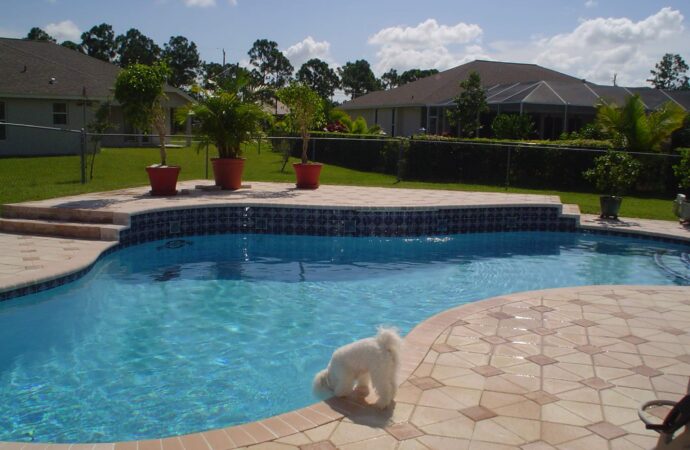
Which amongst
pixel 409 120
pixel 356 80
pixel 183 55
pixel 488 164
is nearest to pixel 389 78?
pixel 356 80

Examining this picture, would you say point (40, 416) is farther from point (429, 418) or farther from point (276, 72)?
point (276, 72)

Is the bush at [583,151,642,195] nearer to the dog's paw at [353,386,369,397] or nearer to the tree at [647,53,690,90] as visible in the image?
the dog's paw at [353,386,369,397]

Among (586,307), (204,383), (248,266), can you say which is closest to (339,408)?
(204,383)

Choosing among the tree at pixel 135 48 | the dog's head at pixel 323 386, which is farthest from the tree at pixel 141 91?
the tree at pixel 135 48

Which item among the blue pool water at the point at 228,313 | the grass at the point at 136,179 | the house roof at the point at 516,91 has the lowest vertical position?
the blue pool water at the point at 228,313

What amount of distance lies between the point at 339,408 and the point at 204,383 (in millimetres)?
1461

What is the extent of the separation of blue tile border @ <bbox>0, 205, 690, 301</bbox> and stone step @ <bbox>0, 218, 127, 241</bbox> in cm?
Result: 74

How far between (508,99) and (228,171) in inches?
635

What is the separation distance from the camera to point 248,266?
330 inches

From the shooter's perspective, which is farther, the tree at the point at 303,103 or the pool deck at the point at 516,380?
the tree at the point at 303,103

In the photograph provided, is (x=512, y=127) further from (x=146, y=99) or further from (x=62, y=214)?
(x=62, y=214)

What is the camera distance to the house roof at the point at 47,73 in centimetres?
2302

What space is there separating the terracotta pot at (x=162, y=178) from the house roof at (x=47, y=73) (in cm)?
1290

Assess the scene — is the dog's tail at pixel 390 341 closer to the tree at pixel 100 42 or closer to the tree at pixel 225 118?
the tree at pixel 225 118
